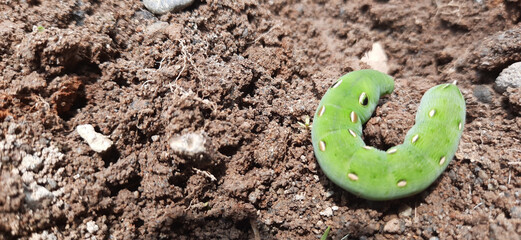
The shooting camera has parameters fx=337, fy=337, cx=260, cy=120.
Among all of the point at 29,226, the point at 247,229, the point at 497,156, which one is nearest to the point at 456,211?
the point at 497,156

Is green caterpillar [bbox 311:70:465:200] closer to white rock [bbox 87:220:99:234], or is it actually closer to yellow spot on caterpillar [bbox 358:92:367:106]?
yellow spot on caterpillar [bbox 358:92:367:106]

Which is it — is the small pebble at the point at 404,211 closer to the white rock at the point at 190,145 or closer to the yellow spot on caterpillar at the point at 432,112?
the yellow spot on caterpillar at the point at 432,112

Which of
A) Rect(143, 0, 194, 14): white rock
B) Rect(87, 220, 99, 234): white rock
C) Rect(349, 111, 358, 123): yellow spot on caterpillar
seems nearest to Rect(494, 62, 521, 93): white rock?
Rect(349, 111, 358, 123): yellow spot on caterpillar

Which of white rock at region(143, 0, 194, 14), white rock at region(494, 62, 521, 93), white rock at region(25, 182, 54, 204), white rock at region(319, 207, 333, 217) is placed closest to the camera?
white rock at region(25, 182, 54, 204)

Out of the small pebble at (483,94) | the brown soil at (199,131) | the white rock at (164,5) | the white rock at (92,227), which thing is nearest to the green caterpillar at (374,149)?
the brown soil at (199,131)

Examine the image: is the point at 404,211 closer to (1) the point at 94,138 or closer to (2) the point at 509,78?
(2) the point at 509,78

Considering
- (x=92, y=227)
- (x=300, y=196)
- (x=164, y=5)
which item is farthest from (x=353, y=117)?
(x=92, y=227)
